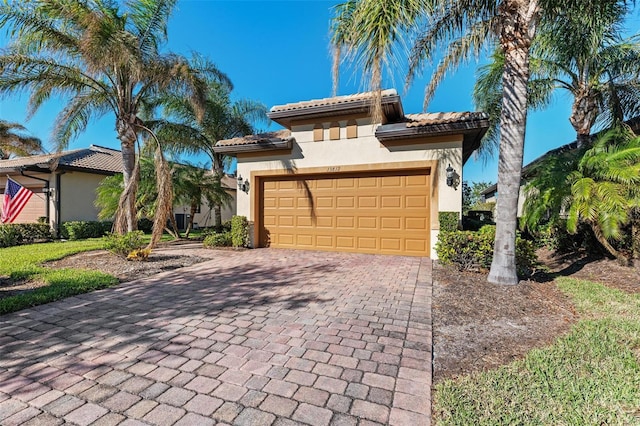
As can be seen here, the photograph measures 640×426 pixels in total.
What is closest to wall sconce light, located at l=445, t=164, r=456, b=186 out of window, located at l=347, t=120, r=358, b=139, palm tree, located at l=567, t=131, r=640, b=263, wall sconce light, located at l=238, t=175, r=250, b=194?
palm tree, located at l=567, t=131, r=640, b=263

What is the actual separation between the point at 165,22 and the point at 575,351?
12.2 metres

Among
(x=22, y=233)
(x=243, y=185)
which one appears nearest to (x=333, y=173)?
(x=243, y=185)

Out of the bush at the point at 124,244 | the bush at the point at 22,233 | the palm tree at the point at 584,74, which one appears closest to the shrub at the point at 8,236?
the bush at the point at 22,233

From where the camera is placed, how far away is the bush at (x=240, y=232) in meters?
10.5

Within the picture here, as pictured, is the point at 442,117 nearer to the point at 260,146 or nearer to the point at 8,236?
the point at 260,146

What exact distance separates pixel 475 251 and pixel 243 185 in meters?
7.84

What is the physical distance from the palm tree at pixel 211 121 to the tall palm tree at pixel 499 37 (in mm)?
8517

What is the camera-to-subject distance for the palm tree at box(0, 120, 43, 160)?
16.7 m

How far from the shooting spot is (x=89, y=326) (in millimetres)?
3816

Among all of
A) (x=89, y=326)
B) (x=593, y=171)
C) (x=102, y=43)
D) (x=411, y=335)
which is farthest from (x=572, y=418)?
(x=102, y=43)

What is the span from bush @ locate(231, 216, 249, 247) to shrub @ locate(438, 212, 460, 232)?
6.42 meters

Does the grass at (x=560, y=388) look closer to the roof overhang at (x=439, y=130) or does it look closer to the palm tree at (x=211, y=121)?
the roof overhang at (x=439, y=130)

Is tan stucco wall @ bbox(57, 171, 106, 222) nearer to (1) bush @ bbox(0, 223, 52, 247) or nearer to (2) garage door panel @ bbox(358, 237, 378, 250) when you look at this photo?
(1) bush @ bbox(0, 223, 52, 247)

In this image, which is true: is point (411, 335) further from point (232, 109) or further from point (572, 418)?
point (232, 109)
